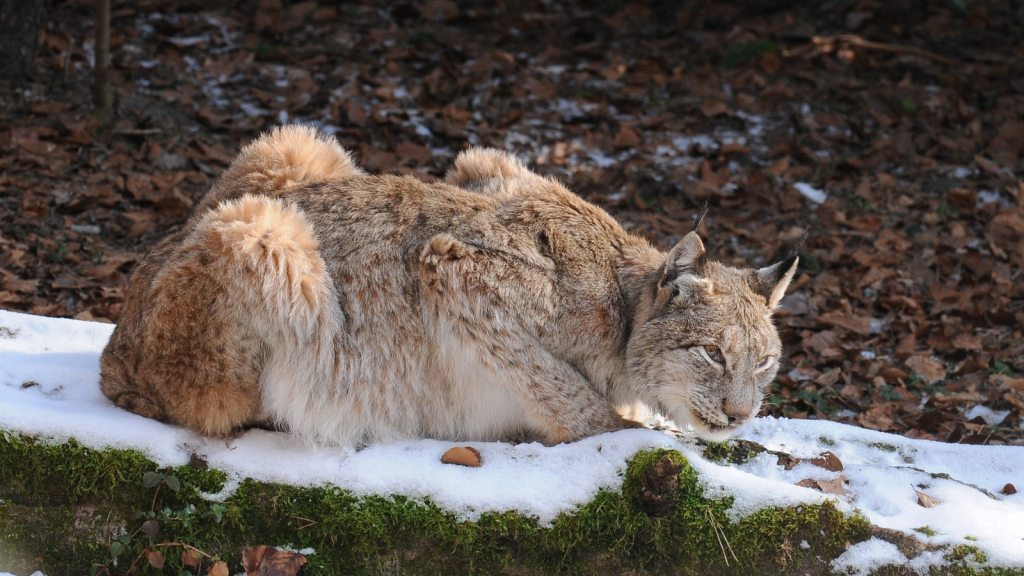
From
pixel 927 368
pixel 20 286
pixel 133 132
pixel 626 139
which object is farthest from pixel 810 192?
pixel 20 286

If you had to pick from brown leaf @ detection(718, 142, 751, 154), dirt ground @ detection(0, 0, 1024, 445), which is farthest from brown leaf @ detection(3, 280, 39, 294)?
brown leaf @ detection(718, 142, 751, 154)

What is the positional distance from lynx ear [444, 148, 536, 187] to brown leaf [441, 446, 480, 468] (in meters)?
1.61

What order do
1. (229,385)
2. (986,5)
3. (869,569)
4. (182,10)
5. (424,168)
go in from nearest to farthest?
(869,569)
(229,385)
(424,168)
(182,10)
(986,5)

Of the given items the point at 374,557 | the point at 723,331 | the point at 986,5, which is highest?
the point at 986,5

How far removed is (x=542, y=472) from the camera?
159 inches

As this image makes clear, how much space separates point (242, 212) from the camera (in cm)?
422

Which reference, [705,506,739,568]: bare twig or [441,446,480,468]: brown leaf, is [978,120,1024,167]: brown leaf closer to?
[705,506,739,568]: bare twig

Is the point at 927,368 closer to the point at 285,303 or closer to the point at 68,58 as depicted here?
the point at 285,303

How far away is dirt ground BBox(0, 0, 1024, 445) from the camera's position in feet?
22.4

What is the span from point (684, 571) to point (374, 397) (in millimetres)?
1569

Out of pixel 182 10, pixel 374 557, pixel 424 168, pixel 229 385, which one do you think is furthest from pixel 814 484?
pixel 182 10

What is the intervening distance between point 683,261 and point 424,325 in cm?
126

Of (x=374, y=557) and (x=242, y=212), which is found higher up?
(x=242, y=212)

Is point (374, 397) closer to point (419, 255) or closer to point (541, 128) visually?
point (419, 255)
